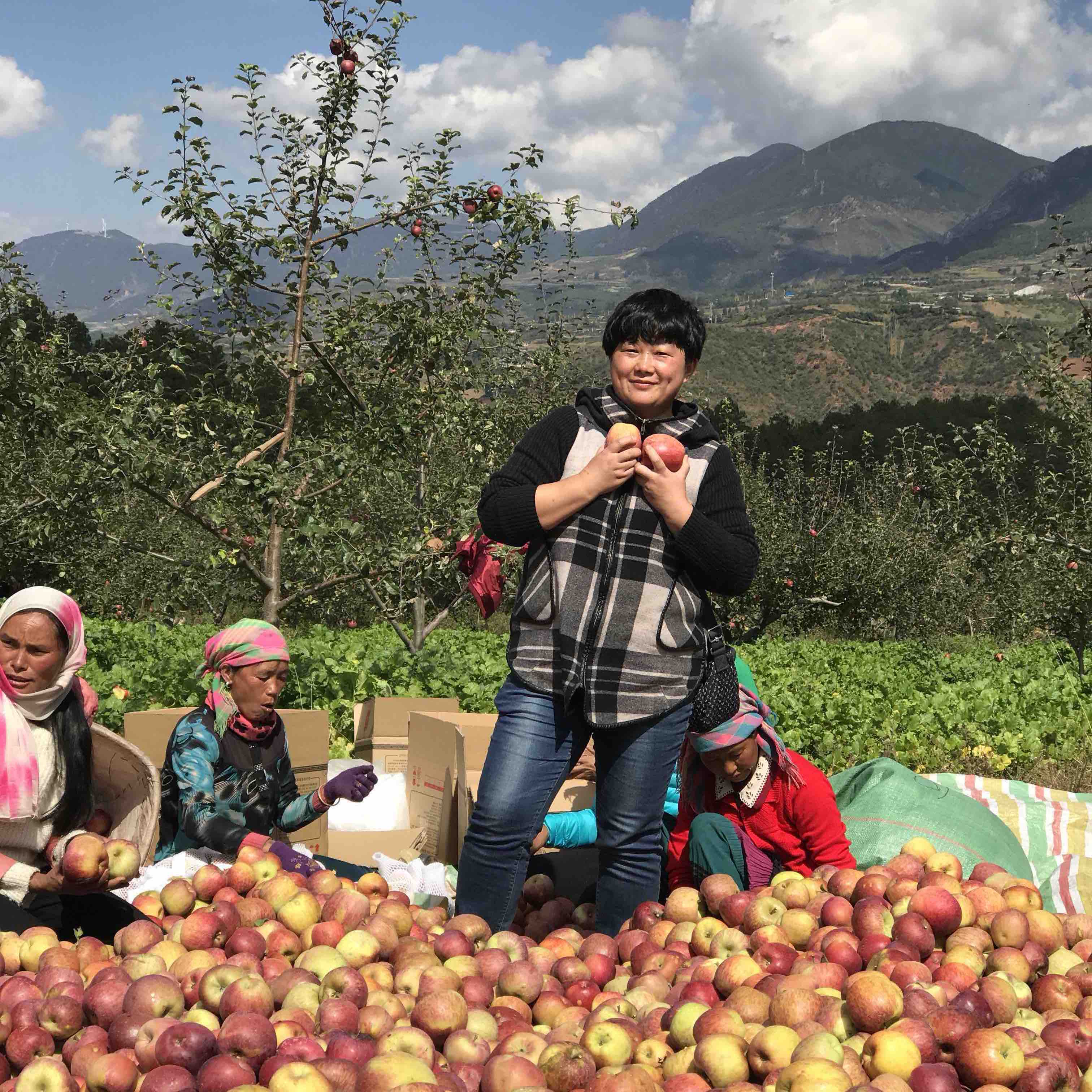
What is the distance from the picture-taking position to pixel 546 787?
9.78 ft

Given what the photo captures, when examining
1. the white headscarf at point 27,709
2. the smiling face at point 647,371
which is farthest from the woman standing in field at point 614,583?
the white headscarf at point 27,709

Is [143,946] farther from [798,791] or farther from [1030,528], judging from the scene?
[1030,528]

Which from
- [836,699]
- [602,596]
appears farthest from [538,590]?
[836,699]

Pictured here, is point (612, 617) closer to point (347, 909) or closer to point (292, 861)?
point (347, 909)

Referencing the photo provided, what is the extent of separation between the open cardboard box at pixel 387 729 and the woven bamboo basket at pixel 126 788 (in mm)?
1591

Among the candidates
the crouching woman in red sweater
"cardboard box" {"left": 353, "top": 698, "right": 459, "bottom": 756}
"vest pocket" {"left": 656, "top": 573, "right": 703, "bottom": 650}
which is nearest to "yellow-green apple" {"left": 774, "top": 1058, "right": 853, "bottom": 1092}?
"vest pocket" {"left": 656, "top": 573, "right": 703, "bottom": 650}

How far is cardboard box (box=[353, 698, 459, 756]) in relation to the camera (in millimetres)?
4996

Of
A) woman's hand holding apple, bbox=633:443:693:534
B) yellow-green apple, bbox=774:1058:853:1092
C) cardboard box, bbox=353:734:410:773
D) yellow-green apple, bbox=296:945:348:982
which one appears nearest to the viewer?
yellow-green apple, bbox=774:1058:853:1092

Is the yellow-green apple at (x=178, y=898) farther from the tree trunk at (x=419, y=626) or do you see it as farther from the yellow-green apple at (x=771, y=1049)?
the tree trunk at (x=419, y=626)

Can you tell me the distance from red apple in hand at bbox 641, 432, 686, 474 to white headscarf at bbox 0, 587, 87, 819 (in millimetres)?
1614

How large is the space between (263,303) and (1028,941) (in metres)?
4.86

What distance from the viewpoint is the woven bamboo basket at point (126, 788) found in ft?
10.4

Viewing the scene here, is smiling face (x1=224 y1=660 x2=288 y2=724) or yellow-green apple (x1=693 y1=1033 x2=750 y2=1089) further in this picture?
smiling face (x1=224 y1=660 x2=288 y2=724)

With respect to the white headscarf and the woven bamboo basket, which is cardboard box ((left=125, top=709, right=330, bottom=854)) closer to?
the woven bamboo basket
